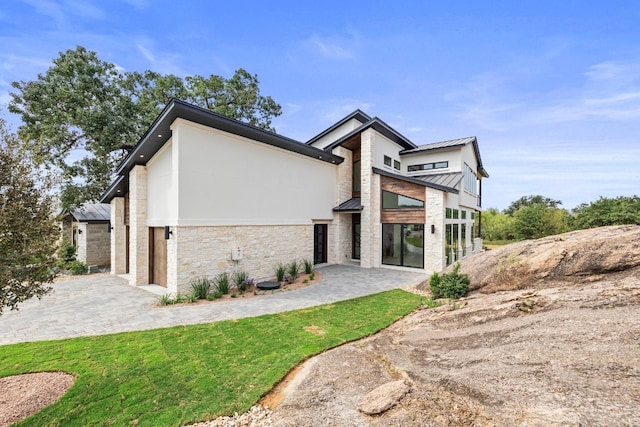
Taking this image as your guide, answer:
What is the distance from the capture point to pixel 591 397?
3.07 m

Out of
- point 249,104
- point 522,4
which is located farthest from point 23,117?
point 522,4

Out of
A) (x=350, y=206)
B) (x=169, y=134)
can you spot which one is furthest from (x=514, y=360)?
(x=350, y=206)

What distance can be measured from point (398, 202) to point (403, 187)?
0.90 metres

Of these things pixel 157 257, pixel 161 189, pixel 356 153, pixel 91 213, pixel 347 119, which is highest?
pixel 347 119

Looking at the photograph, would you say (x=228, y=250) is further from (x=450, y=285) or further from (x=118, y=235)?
(x=450, y=285)

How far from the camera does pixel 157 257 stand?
1271 cm

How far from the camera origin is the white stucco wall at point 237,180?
10344 millimetres

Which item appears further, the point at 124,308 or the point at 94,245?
the point at 94,245

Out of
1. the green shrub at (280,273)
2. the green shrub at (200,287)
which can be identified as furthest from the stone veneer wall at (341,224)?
the green shrub at (200,287)

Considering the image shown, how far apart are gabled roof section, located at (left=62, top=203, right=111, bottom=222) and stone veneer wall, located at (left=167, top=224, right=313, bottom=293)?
12.9 m

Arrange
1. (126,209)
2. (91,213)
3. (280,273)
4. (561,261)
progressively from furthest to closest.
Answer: (91,213) < (126,209) < (280,273) < (561,261)

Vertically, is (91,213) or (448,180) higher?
(448,180)

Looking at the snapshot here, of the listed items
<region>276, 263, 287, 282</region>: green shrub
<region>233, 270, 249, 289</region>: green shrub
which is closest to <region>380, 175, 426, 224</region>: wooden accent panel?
<region>276, 263, 287, 282</region>: green shrub

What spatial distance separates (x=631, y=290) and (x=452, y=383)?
14.3 ft
